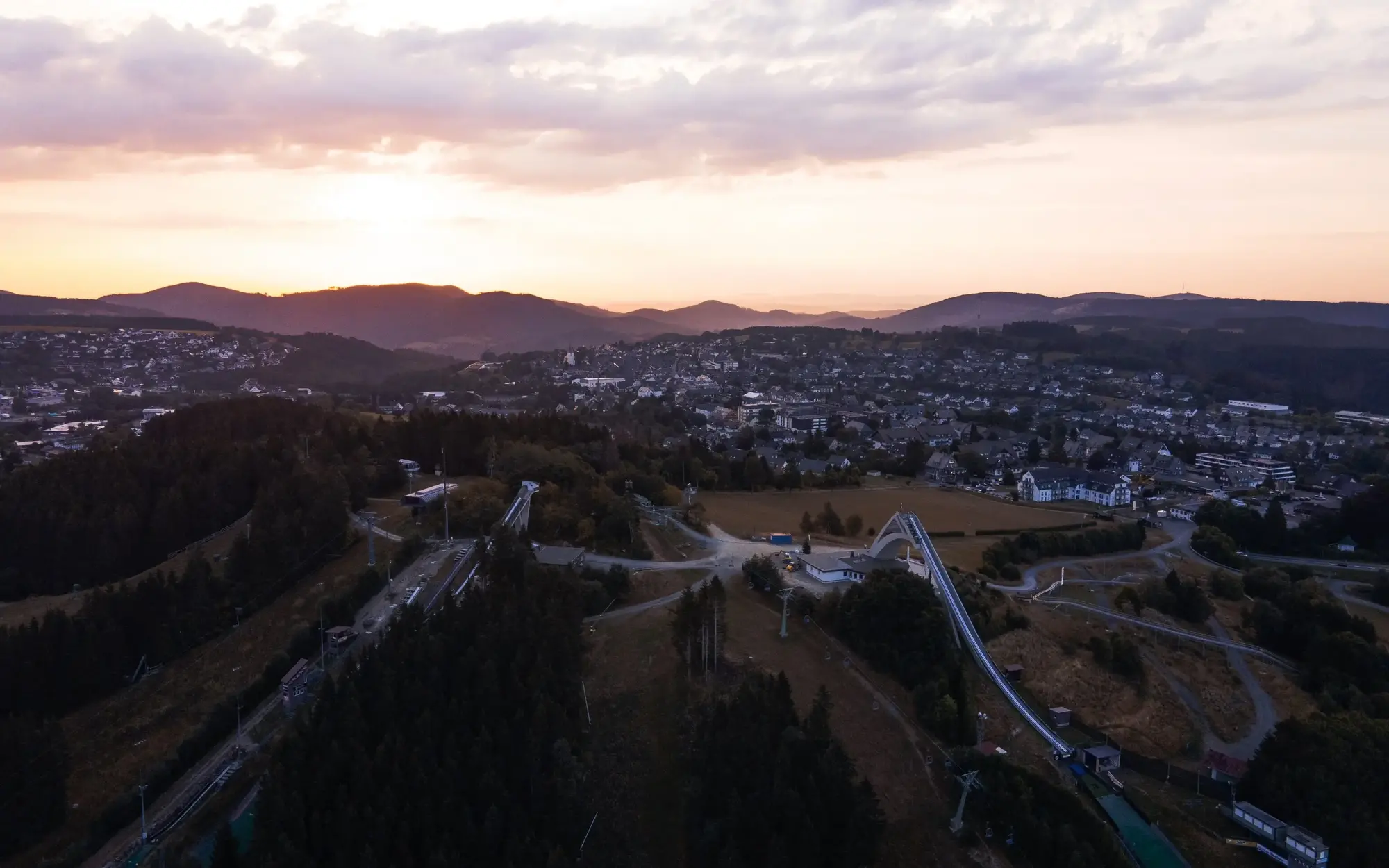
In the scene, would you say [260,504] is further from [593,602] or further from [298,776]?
[298,776]

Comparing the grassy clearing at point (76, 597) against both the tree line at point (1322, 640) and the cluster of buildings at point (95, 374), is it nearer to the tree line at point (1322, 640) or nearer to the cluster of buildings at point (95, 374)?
the cluster of buildings at point (95, 374)

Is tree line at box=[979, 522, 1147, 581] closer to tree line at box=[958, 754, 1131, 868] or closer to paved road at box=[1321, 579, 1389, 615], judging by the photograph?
paved road at box=[1321, 579, 1389, 615]

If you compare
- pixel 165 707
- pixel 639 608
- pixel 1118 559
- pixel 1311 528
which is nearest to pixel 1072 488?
pixel 1311 528

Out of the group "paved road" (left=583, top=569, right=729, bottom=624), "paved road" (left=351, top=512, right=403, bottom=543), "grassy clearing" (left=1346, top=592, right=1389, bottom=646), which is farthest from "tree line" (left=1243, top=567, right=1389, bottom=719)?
"paved road" (left=351, top=512, right=403, bottom=543)

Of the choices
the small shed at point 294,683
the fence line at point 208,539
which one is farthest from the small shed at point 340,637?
the fence line at point 208,539

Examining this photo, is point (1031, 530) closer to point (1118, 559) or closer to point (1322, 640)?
point (1118, 559)

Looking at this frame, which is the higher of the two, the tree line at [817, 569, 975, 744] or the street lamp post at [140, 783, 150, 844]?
the tree line at [817, 569, 975, 744]
